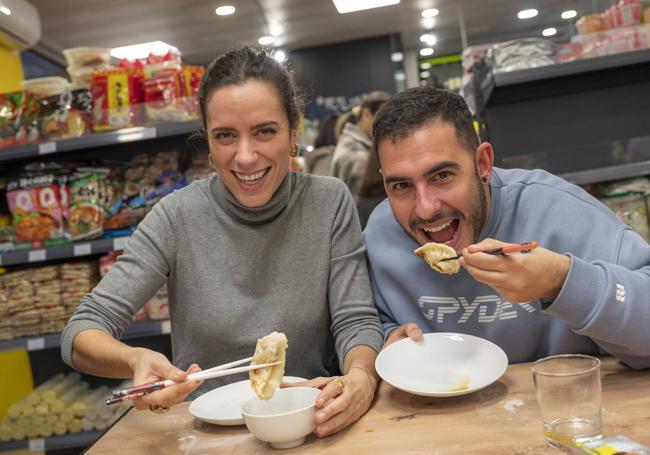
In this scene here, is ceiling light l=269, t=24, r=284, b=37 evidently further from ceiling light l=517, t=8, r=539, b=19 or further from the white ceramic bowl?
the white ceramic bowl

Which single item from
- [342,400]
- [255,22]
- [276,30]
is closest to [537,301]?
[342,400]

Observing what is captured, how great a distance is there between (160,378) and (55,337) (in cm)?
248

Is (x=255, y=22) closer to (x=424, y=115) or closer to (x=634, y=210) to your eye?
(x=634, y=210)

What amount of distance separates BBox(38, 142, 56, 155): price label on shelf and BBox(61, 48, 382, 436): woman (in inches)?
72.0

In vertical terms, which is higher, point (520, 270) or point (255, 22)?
point (255, 22)

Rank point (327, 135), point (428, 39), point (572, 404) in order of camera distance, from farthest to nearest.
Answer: point (428, 39) → point (327, 135) → point (572, 404)

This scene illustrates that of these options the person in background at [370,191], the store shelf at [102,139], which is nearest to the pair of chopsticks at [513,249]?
the store shelf at [102,139]

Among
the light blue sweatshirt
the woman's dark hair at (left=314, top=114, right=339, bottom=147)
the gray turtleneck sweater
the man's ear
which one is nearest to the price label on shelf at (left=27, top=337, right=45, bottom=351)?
the gray turtleneck sweater

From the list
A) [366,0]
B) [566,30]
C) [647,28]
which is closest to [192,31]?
[366,0]

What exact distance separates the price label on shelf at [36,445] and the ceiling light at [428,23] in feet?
27.0

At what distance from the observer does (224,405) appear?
1.57 meters

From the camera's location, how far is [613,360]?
1.58 meters

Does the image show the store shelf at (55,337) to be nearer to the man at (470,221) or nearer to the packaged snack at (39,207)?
the packaged snack at (39,207)

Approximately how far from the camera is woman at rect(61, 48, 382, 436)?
1.85 meters
